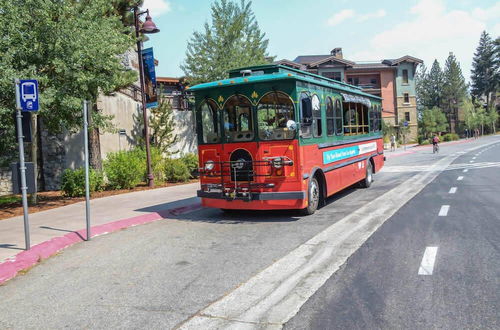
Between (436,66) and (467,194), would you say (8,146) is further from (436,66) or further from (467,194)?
(436,66)

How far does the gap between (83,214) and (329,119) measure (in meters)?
6.71

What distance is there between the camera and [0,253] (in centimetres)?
759

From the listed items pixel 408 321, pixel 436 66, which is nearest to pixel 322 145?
pixel 408 321

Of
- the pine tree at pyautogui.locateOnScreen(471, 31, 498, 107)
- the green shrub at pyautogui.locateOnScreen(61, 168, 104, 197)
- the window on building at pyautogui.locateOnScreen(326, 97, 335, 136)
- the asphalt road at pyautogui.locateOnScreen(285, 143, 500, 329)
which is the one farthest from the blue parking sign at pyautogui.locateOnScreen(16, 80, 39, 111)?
the pine tree at pyautogui.locateOnScreen(471, 31, 498, 107)

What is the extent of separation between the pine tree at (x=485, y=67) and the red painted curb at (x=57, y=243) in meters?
107

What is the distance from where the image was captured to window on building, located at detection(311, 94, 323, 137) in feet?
33.6

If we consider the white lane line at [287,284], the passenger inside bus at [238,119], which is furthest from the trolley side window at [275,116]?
the white lane line at [287,284]

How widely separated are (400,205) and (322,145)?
7.82 ft

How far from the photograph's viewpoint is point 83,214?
38.2 feet

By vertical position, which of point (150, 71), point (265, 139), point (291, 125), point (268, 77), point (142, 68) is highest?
point (142, 68)

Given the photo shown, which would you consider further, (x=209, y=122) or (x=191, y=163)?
(x=191, y=163)

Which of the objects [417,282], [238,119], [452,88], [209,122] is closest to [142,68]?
[209,122]

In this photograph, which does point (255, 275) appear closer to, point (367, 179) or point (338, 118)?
point (338, 118)

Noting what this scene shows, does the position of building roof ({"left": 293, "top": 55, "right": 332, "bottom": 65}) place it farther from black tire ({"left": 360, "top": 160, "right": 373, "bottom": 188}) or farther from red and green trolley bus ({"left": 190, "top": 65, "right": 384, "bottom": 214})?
red and green trolley bus ({"left": 190, "top": 65, "right": 384, "bottom": 214})
